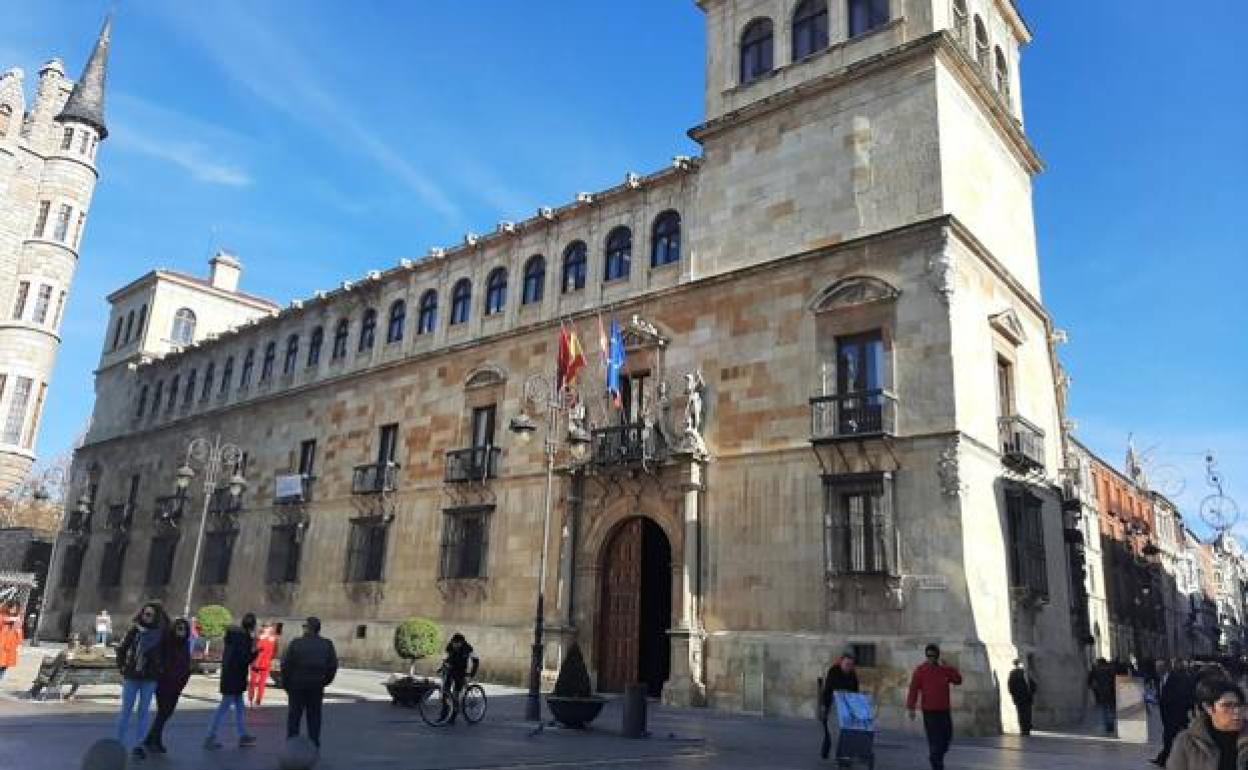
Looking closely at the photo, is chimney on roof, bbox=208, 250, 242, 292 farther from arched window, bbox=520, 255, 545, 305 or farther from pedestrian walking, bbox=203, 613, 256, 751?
pedestrian walking, bbox=203, 613, 256, 751

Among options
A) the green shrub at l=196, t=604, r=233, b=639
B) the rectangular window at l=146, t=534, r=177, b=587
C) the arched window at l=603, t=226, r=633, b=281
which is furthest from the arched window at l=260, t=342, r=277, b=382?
the arched window at l=603, t=226, r=633, b=281

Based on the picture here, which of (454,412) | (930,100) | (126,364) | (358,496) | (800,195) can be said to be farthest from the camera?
(126,364)

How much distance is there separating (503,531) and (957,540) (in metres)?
13.3

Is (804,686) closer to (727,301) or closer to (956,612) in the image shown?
(956,612)

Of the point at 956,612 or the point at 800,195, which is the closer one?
the point at 956,612

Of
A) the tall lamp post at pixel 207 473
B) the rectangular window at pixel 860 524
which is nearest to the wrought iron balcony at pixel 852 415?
the rectangular window at pixel 860 524

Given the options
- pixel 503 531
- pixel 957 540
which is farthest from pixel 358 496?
pixel 957 540

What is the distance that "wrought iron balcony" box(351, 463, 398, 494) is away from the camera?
30547 millimetres

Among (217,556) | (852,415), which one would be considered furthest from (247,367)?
(852,415)

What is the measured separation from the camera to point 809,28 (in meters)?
24.3

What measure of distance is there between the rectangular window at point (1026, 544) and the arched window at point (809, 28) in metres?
12.5

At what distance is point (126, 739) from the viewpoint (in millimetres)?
10242

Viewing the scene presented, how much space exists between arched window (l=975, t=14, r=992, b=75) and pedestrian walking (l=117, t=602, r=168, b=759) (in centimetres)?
2418

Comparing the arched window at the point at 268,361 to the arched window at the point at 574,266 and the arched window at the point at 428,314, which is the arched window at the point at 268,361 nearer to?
the arched window at the point at 428,314
